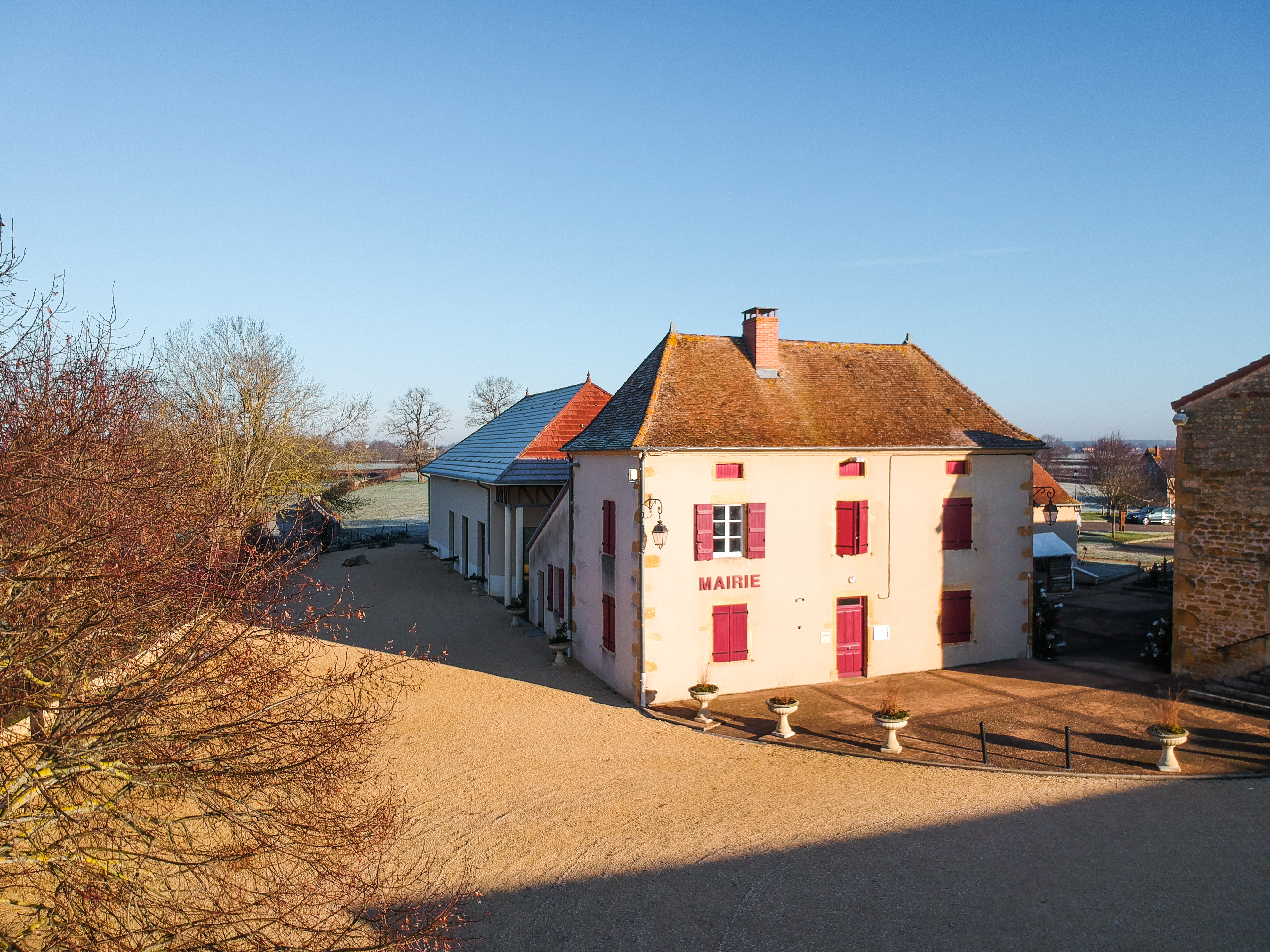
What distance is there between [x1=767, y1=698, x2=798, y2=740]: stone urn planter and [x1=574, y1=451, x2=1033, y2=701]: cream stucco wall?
1.97m

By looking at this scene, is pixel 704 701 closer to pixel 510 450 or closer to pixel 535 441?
pixel 535 441

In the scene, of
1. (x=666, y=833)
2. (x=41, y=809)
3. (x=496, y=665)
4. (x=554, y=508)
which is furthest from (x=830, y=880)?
(x=554, y=508)

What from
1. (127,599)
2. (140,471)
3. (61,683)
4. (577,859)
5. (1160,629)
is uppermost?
(140,471)

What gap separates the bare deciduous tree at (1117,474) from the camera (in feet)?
156

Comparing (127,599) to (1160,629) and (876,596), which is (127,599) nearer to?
(876,596)

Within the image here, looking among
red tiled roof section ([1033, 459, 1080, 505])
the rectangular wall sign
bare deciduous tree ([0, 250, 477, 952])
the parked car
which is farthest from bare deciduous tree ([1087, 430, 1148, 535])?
bare deciduous tree ([0, 250, 477, 952])

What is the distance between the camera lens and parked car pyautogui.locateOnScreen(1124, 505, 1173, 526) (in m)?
56.8

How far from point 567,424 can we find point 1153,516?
5037 centimetres

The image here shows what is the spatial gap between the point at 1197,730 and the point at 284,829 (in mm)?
14276

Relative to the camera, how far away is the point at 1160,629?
1800 cm

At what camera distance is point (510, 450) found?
2647 centimetres

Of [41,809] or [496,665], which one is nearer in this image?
[41,809]

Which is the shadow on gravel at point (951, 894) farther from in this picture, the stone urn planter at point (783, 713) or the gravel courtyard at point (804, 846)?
the stone urn planter at point (783, 713)

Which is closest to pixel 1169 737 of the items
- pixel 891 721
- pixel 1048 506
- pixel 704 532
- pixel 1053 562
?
pixel 891 721
